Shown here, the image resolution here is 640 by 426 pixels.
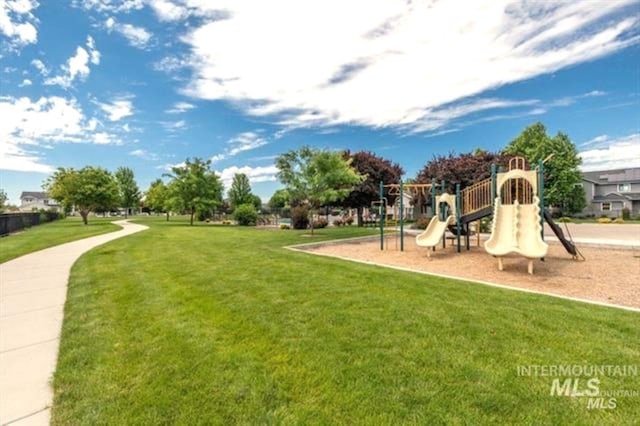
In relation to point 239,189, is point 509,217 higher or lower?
lower

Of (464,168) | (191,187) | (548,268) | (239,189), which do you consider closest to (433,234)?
(548,268)

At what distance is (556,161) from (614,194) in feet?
37.2

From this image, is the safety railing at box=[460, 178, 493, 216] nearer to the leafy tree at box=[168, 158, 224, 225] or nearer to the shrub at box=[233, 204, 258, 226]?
the shrub at box=[233, 204, 258, 226]

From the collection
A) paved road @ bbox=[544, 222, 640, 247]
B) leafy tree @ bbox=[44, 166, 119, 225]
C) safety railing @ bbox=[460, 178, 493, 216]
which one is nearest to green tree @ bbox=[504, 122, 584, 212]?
paved road @ bbox=[544, 222, 640, 247]

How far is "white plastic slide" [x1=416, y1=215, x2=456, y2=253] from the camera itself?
963cm

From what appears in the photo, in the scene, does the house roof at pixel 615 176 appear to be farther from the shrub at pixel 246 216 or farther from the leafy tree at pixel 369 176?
the shrub at pixel 246 216

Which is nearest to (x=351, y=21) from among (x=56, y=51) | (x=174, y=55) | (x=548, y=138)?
(x=174, y=55)

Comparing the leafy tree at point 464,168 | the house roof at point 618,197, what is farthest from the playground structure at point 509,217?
the house roof at point 618,197

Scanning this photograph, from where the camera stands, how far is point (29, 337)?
3654mm

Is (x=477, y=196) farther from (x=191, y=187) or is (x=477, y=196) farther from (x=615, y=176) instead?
(x=615, y=176)

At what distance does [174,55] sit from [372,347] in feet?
45.2

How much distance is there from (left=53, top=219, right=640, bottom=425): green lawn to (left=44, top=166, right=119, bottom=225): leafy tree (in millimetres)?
29317

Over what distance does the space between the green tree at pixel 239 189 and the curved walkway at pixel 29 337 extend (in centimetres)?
4570

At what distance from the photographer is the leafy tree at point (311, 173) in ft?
52.0
